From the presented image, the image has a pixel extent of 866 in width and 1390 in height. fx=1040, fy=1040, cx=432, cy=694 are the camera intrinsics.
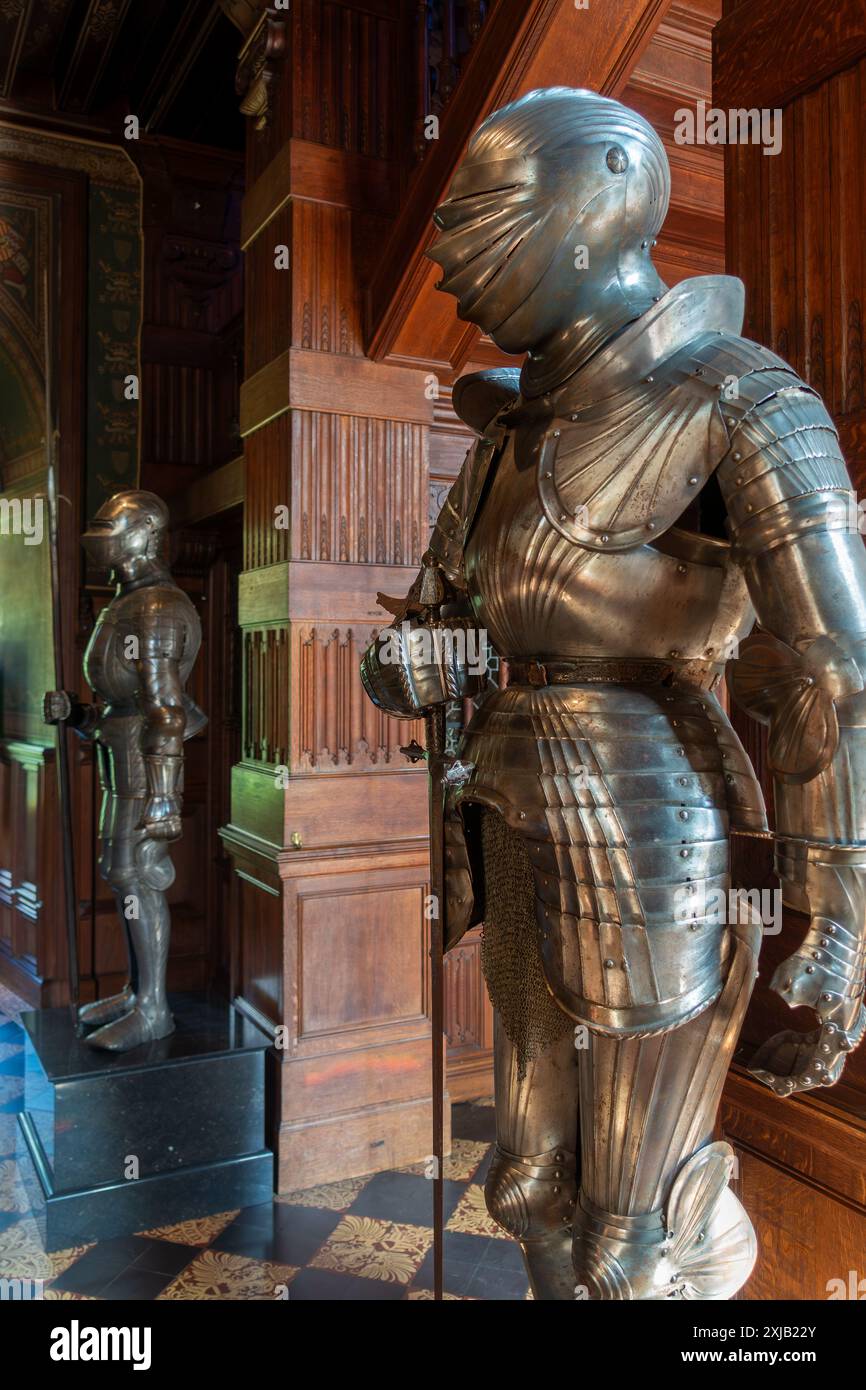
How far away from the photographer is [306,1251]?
9.14 feet

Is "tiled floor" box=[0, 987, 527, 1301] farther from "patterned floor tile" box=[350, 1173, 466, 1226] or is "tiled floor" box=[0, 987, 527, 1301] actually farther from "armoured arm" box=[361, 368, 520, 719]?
"armoured arm" box=[361, 368, 520, 719]

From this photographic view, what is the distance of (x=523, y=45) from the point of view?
248cm

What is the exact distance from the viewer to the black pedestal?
2.94 meters

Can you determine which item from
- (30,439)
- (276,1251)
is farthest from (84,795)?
(276,1251)

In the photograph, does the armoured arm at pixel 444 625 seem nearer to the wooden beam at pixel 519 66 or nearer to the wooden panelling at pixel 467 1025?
the wooden beam at pixel 519 66

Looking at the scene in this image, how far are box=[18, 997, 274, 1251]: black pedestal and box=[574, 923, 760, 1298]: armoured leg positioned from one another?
1.92 m

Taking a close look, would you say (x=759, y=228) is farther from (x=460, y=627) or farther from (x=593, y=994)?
(x=593, y=994)

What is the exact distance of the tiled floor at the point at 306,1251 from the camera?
258cm

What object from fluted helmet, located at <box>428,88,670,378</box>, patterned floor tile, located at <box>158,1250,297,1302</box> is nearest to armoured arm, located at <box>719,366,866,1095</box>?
fluted helmet, located at <box>428,88,670,378</box>

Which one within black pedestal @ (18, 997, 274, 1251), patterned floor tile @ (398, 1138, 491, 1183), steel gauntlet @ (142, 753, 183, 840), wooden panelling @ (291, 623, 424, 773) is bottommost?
patterned floor tile @ (398, 1138, 491, 1183)

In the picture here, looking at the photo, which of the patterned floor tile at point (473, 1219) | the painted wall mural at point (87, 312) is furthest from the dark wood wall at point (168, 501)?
the patterned floor tile at point (473, 1219)

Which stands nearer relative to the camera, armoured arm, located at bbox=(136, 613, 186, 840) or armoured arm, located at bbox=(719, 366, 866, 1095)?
armoured arm, located at bbox=(719, 366, 866, 1095)
